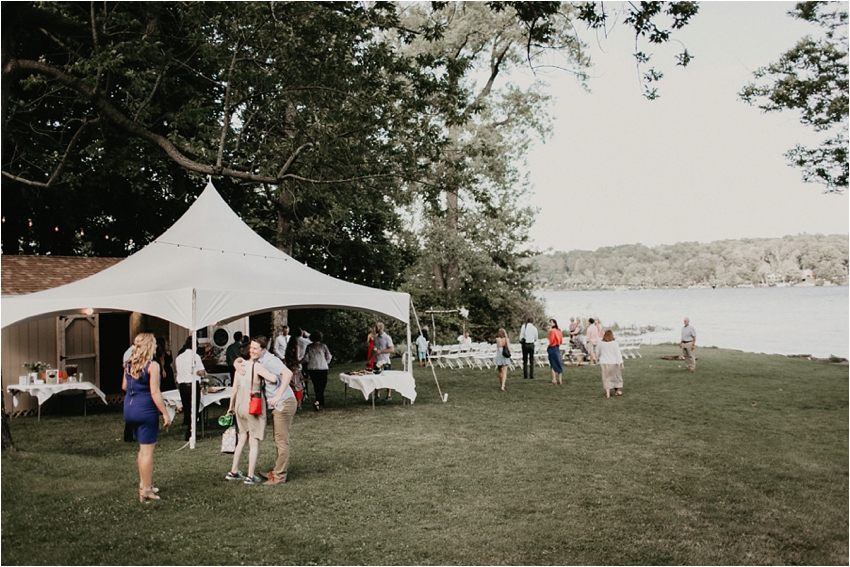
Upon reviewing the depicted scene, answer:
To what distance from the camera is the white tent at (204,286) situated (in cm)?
997

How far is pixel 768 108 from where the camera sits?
15.0m

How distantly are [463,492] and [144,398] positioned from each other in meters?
3.43

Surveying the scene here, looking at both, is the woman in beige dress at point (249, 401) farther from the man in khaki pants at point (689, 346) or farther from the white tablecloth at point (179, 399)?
the man in khaki pants at point (689, 346)

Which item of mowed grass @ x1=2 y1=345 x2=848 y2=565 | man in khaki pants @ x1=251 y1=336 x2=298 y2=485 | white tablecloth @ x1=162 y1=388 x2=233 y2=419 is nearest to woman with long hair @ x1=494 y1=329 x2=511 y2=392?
mowed grass @ x1=2 y1=345 x2=848 y2=565

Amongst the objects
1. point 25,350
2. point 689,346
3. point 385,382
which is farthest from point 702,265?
point 25,350

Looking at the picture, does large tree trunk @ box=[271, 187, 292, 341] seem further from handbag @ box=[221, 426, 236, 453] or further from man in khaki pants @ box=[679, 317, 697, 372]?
man in khaki pants @ box=[679, 317, 697, 372]

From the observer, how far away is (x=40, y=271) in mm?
14945

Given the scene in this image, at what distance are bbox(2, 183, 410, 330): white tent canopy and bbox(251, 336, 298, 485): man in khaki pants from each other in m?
2.87

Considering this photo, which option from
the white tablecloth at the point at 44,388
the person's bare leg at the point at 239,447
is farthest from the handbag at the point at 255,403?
the white tablecloth at the point at 44,388

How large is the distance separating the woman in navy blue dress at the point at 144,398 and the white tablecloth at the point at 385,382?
678cm

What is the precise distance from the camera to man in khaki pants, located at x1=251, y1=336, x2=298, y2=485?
736 centimetres

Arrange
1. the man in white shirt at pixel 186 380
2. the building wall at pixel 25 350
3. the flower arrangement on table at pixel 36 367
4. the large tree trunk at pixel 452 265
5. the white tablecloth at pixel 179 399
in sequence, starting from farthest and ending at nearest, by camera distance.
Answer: the large tree trunk at pixel 452 265 < the building wall at pixel 25 350 < the flower arrangement on table at pixel 36 367 < the white tablecloth at pixel 179 399 < the man in white shirt at pixel 186 380

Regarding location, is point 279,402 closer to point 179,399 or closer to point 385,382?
point 179,399

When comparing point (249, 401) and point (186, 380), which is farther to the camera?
point (186, 380)
